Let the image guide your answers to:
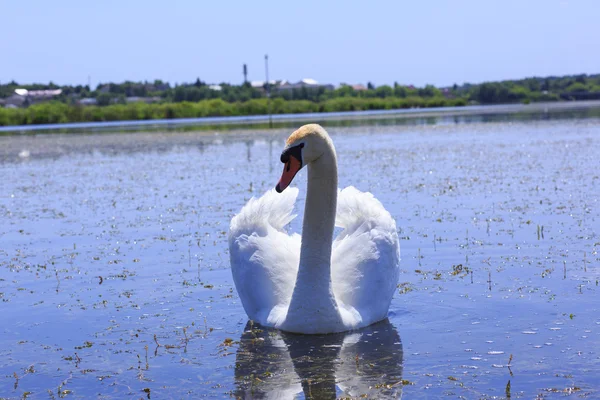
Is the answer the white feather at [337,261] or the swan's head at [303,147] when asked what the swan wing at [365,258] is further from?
the swan's head at [303,147]

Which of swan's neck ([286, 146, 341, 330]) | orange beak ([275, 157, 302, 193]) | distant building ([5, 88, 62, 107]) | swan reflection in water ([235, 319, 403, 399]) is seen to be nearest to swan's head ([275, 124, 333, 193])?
orange beak ([275, 157, 302, 193])

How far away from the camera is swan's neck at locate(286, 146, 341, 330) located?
7.35 meters

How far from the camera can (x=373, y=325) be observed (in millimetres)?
7816

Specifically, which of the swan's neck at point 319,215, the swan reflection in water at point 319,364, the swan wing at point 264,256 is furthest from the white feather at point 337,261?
the swan's neck at point 319,215

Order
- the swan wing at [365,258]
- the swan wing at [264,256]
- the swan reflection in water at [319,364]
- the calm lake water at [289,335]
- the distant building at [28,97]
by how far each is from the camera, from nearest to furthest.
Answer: the swan reflection in water at [319,364] → the calm lake water at [289,335] → the swan wing at [365,258] → the swan wing at [264,256] → the distant building at [28,97]

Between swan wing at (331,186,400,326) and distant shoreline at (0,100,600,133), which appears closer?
swan wing at (331,186,400,326)

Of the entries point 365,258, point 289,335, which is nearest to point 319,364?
point 289,335

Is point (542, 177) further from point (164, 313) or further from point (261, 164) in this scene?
point (164, 313)

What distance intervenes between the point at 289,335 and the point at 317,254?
70 cm

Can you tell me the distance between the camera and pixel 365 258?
7949 millimetres

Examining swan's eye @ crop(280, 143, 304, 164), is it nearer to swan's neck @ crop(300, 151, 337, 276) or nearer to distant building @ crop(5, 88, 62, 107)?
swan's neck @ crop(300, 151, 337, 276)

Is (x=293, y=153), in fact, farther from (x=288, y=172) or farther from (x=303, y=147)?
(x=288, y=172)

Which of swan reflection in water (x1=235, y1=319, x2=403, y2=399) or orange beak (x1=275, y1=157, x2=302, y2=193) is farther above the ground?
orange beak (x1=275, y1=157, x2=302, y2=193)

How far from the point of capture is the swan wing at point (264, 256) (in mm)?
7832
